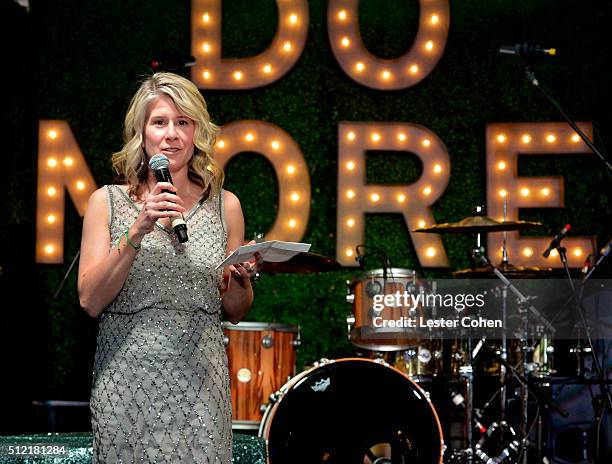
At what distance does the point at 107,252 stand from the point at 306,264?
3.02 m

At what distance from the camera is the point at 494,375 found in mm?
5844

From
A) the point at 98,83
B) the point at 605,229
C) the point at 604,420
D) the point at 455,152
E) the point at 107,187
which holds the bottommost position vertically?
the point at 604,420

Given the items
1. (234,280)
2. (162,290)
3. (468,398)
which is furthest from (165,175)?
(468,398)

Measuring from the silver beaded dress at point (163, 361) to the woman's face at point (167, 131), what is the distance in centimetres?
18

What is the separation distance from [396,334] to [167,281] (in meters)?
2.98

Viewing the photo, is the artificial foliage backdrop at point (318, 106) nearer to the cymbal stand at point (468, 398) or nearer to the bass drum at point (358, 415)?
the cymbal stand at point (468, 398)

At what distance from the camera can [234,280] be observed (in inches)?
96.7

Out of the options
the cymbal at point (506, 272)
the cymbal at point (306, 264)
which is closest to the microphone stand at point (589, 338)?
the cymbal at point (506, 272)

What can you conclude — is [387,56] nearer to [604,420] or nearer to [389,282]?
[389,282]

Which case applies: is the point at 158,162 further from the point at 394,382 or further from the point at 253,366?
the point at 253,366

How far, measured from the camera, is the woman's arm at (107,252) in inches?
82.4

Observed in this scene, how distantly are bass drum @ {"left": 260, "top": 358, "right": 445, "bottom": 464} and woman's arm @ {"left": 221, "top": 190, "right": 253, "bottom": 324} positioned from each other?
2108mm

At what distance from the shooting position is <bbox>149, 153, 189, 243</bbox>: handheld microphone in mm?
2146

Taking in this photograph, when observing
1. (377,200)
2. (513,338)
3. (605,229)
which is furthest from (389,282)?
(605,229)
